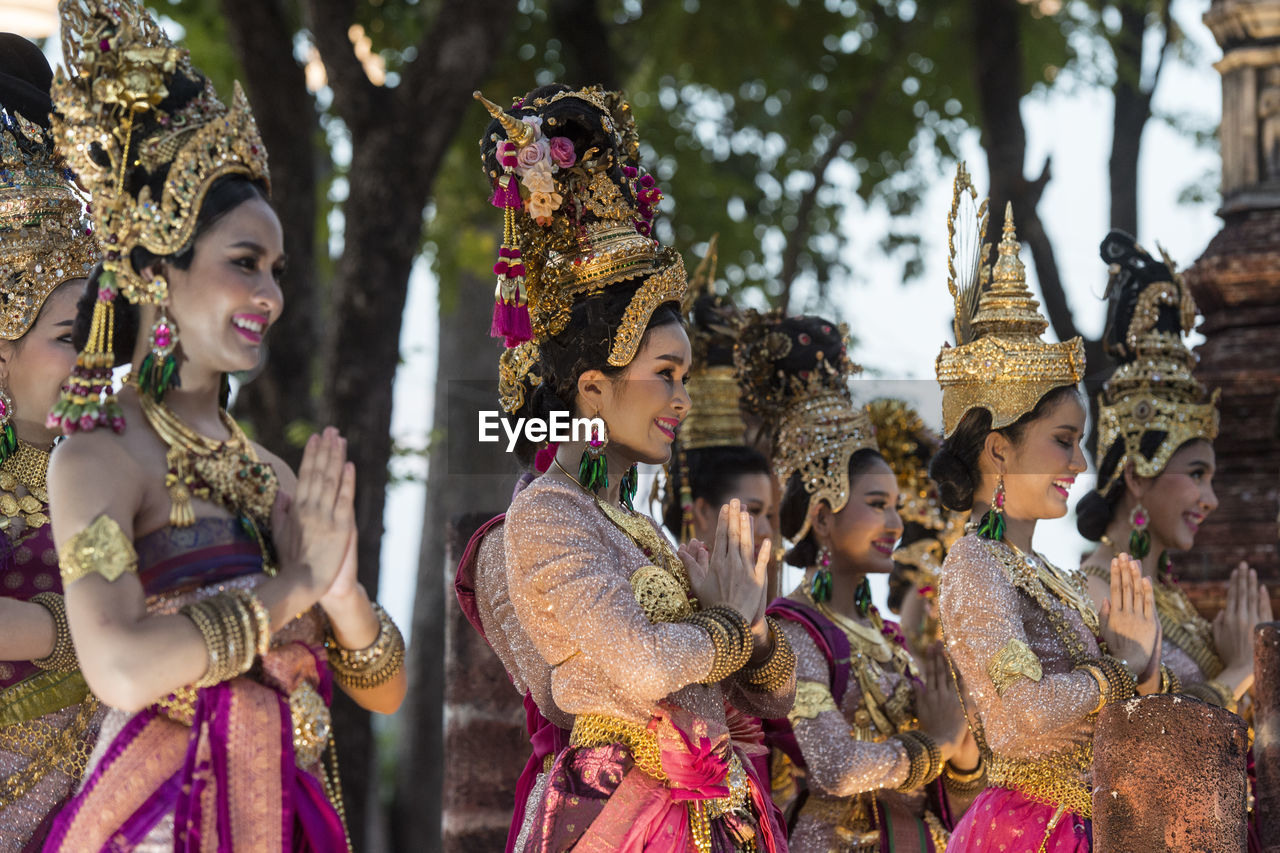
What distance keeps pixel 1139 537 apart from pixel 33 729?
3.91m

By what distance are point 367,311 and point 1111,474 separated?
3646 mm

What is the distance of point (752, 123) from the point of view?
11852mm

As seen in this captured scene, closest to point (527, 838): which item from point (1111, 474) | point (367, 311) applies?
point (1111, 474)

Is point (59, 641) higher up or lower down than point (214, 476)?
lower down

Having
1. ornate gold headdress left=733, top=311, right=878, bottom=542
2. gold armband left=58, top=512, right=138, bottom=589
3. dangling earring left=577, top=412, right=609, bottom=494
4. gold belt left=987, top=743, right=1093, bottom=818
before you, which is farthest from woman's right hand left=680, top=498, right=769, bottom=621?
ornate gold headdress left=733, top=311, right=878, bottom=542

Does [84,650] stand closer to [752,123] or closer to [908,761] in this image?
[908,761]

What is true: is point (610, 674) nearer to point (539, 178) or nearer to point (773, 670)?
point (773, 670)

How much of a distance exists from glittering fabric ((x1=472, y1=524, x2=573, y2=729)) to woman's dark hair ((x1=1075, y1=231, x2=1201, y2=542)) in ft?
9.19

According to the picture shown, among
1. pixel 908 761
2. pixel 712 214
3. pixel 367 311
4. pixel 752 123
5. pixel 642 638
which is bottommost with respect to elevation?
pixel 908 761

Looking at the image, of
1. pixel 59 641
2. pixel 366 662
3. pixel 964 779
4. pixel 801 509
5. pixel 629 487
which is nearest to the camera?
pixel 366 662

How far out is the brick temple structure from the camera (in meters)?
7.05

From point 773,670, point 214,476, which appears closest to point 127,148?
point 214,476

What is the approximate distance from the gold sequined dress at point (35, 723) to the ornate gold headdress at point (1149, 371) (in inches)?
151

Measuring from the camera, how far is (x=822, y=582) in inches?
225
